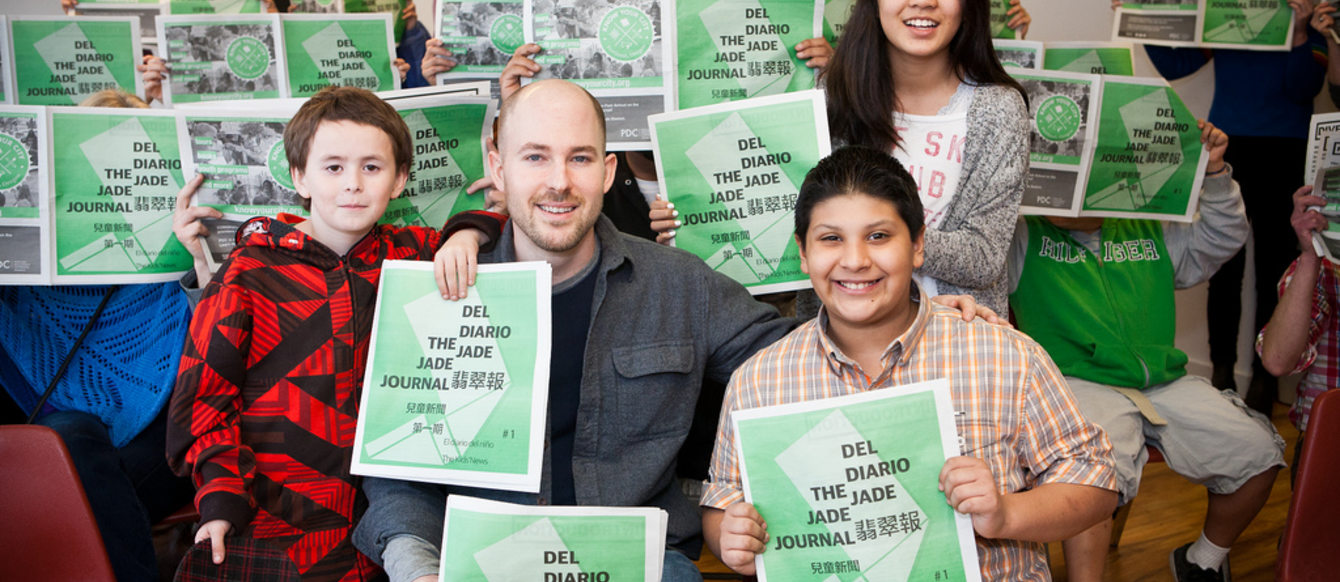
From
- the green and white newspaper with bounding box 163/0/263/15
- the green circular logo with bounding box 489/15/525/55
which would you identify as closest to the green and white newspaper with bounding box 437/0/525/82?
the green circular logo with bounding box 489/15/525/55

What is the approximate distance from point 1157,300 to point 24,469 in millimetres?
2733

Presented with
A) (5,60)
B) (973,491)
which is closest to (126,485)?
(5,60)

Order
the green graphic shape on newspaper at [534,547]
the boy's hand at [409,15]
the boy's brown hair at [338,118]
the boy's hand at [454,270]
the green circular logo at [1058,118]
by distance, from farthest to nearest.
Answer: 1. the boy's hand at [409,15]
2. the green circular logo at [1058,118]
3. the boy's brown hair at [338,118]
4. the boy's hand at [454,270]
5. the green graphic shape on newspaper at [534,547]

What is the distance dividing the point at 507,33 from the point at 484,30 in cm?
6

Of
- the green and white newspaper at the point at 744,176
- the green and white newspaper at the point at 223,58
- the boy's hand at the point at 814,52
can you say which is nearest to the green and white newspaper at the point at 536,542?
the green and white newspaper at the point at 744,176

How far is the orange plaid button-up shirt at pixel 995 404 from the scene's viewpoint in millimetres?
1682

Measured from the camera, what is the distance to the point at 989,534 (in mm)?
1575

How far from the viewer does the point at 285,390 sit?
195cm

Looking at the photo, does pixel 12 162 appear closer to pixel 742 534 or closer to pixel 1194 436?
pixel 742 534

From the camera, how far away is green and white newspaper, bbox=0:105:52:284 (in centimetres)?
230

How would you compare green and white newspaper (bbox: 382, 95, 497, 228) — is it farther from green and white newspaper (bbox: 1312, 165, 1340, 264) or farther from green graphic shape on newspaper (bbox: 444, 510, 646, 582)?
green and white newspaper (bbox: 1312, 165, 1340, 264)

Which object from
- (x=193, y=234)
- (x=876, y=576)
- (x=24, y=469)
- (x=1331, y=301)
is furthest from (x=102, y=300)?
(x=1331, y=301)

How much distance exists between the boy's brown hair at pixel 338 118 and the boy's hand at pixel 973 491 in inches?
49.4

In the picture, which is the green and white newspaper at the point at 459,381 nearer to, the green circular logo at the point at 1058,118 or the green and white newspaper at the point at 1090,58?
the green circular logo at the point at 1058,118
